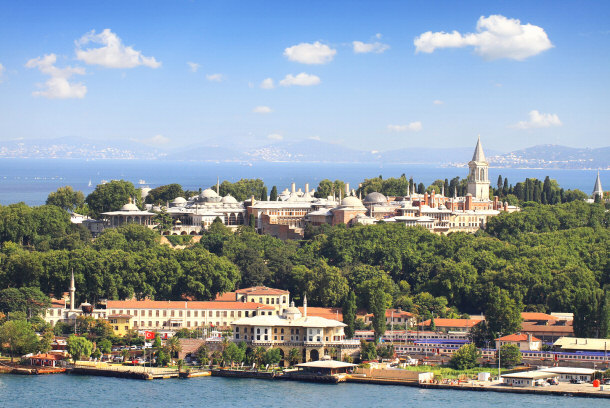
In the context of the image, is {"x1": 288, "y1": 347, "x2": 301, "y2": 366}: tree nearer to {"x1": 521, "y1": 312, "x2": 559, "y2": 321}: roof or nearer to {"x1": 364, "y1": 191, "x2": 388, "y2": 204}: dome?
{"x1": 521, "y1": 312, "x2": 559, "y2": 321}: roof

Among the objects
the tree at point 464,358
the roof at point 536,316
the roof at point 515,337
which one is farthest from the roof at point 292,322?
the roof at point 536,316

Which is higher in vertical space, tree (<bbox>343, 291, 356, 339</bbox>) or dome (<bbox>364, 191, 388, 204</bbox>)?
dome (<bbox>364, 191, 388, 204</bbox>)

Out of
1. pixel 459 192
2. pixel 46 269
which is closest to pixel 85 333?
pixel 46 269

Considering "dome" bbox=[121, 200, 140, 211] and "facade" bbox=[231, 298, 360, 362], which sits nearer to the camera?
"facade" bbox=[231, 298, 360, 362]

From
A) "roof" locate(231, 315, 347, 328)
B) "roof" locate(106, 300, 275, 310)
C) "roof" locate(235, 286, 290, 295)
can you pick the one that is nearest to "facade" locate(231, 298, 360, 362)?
"roof" locate(231, 315, 347, 328)

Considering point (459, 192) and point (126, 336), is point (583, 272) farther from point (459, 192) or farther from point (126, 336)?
point (459, 192)

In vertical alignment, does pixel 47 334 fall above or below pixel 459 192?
below
